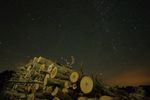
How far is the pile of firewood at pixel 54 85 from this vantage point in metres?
11.5

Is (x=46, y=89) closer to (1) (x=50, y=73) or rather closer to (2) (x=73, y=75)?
(1) (x=50, y=73)

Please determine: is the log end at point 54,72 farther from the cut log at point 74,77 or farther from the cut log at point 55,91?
the cut log at point 74,77

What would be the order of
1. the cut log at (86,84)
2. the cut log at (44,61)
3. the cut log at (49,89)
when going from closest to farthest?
the cut log at (86,84) < the cut log at (49,89) < the cut log at (44,61)

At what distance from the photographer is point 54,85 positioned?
12898mm

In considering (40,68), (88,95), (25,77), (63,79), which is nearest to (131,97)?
(88,95)

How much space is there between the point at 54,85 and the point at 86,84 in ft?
7.59

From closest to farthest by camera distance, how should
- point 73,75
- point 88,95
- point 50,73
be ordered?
point 88,95, point 73,75, point 50,73

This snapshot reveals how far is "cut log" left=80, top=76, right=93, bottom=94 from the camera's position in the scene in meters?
11.3

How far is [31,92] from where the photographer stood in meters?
15.1

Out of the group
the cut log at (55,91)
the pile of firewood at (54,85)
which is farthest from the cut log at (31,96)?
the cut log at (55,91)

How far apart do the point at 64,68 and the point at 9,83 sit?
23.6 feet

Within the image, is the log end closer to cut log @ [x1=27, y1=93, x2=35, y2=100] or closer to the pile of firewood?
the pile of firewood

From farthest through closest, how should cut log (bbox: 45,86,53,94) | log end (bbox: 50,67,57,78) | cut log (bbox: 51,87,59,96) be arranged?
log end (bbox: 50,67,57,78) → cut log (bbox: 45,86,53,94) → cut log (bbox: 51,87,59,96)

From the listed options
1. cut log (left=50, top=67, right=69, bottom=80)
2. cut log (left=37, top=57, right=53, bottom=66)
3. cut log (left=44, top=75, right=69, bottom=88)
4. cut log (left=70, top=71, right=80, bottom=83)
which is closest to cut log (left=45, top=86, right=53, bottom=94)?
cut log (left=44, top=75, right=69, bottom=88)
